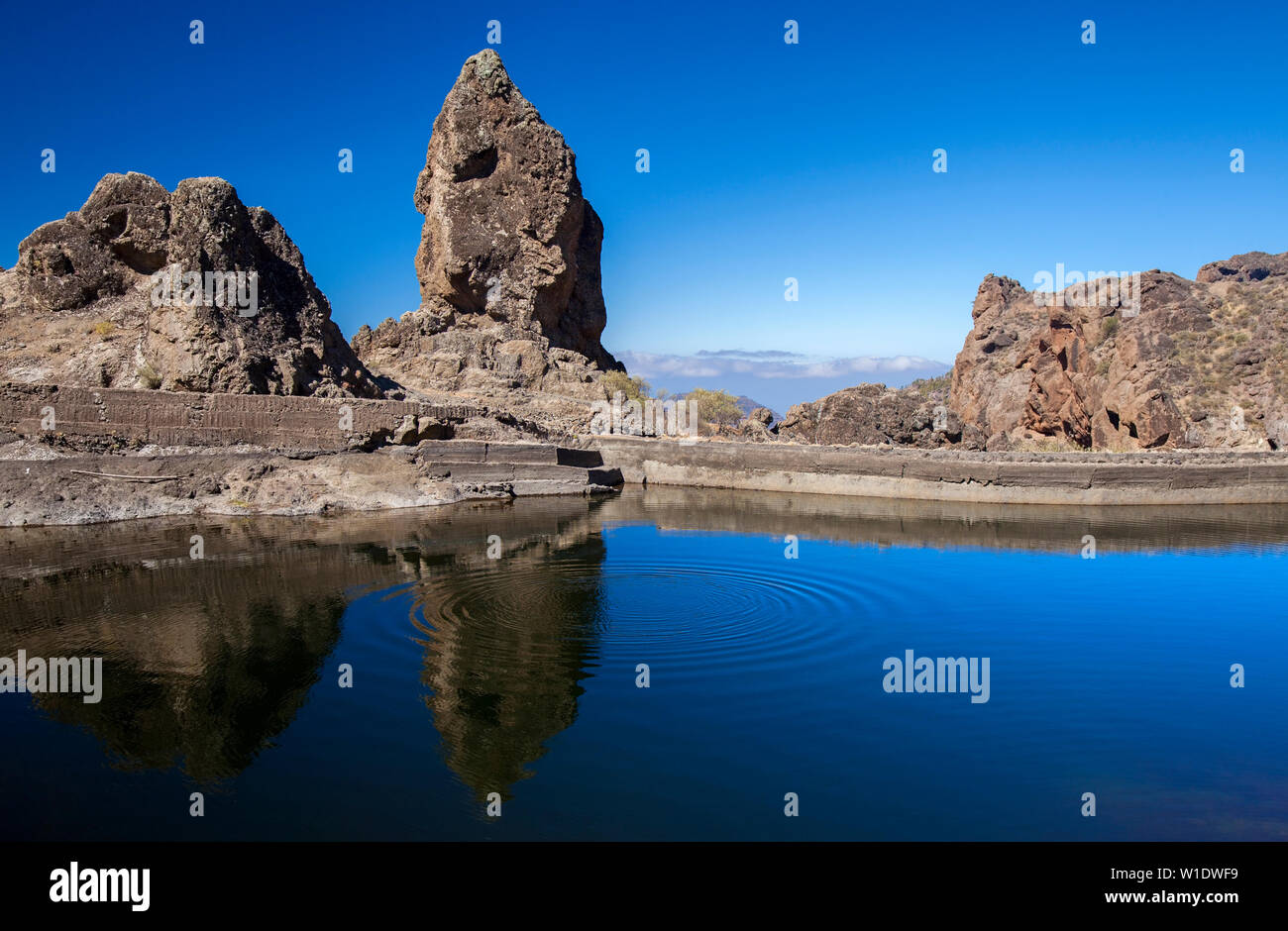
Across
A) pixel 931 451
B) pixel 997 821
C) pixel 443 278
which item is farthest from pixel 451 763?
pixel 443 278

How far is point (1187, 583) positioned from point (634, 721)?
9.28m

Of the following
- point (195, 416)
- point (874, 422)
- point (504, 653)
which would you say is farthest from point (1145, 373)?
point (195, 416)

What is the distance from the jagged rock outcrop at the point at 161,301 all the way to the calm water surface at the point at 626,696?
6.95 metres

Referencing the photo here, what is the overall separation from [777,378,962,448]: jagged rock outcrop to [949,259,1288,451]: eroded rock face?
1508 mm

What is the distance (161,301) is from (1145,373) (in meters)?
29.1

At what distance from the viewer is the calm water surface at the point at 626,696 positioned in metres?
4.83

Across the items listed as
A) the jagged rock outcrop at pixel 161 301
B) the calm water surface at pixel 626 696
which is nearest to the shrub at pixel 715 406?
the jagged rock outcrop at pixel 161 301

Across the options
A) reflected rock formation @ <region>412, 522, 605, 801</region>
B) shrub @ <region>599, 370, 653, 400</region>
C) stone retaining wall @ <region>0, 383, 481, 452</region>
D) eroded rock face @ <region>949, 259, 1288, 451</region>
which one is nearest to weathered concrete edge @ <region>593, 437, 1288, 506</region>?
eroded rock face @ <region>949, 259, 1288, 451</region>

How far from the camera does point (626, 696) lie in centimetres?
662

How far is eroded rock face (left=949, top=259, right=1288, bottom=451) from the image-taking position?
28031mm

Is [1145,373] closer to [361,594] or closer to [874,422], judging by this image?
[874,422]

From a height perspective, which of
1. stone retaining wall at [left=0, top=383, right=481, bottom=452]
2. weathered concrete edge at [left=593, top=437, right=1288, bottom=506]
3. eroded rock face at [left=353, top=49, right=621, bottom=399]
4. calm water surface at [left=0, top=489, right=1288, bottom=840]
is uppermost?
eroded rock face at [left=353, top=49, right=621, bottom=399]

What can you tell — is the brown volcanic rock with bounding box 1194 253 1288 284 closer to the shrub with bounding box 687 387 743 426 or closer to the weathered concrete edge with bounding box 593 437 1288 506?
the shrub with bounding box 687 387 743 426
